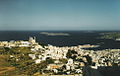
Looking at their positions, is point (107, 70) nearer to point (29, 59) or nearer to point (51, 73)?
point (51, 73)

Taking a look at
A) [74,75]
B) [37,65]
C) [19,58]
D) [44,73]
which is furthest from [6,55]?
[74,75]

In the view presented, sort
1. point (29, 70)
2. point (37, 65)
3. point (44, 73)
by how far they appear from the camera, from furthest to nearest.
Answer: point (37, 65), point (29, 70), point (44, 73)

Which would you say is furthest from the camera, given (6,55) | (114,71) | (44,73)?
(6,55)

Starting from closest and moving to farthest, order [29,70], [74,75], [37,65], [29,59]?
[74,75]
[29,70]
[37,65]
[29,59]

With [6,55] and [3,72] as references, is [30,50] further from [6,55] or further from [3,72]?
[3,72]

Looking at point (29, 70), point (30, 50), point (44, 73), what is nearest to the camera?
point (44, 73)

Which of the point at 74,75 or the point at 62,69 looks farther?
the point at 62,69

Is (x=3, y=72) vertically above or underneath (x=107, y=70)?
underneath

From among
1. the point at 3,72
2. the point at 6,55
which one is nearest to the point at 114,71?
the point at 3,72

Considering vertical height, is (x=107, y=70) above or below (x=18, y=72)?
above
